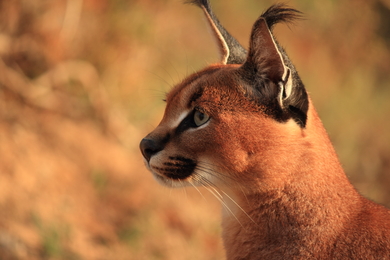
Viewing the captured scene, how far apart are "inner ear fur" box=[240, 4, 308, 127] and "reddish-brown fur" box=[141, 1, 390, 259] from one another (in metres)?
0.06

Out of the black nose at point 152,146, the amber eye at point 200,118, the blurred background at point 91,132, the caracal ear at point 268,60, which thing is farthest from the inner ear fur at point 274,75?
the blurred background at point 91,132

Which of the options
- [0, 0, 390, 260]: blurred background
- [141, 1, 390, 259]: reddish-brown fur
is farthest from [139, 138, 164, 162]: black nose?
[0, 0, 390, 260]: blurred background

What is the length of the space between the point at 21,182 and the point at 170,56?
379 centimetres

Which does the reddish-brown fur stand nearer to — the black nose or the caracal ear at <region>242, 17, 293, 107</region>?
the black nose

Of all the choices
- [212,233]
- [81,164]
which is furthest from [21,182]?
[212,233]

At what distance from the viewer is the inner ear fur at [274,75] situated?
3268 mm

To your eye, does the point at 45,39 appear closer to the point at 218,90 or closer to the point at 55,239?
the point at 55,239

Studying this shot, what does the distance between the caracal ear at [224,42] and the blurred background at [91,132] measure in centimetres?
96

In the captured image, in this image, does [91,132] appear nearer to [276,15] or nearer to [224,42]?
[224,42]

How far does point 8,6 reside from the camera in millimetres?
7000

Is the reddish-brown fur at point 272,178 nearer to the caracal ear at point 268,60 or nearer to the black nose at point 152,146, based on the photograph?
the black nose at point 152,146

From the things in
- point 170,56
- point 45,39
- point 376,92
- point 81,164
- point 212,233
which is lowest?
point 376,92

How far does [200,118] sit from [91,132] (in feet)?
14.6

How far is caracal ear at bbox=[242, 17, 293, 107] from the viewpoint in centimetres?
325
